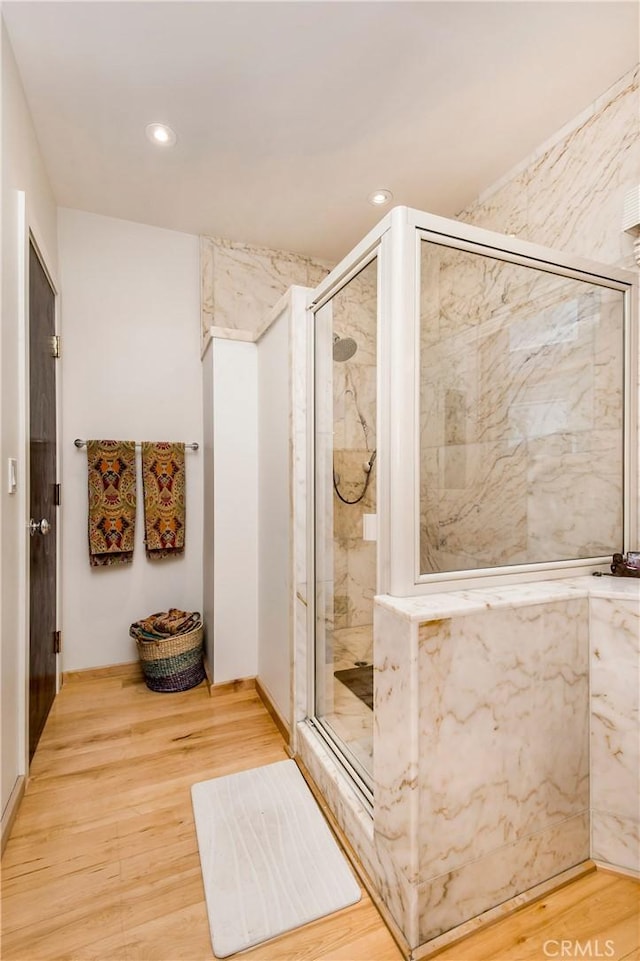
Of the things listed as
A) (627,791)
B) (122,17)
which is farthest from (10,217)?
(627,791)

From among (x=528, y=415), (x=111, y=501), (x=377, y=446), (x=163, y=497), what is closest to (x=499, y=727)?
(x=377, y=446)

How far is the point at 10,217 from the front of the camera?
1.52m

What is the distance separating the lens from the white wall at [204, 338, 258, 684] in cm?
230

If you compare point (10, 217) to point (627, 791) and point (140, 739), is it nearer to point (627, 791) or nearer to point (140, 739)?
point (140, 739)

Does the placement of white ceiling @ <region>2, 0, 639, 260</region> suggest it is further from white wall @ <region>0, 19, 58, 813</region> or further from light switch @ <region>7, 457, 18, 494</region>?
light switch @ <region>7, 457, 18, 494</region>

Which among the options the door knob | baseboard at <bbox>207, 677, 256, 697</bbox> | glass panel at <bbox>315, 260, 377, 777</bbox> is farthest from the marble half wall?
baseboard at <bbox>207, 677, 256, 697</bbox>

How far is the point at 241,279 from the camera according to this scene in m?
2.83

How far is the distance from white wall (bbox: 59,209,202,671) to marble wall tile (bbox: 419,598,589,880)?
2.00 m

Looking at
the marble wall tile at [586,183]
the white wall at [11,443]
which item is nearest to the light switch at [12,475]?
the white wall at [11,443]

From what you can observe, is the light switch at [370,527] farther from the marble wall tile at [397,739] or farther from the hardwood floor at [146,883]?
the hardwood floor at [146,883]

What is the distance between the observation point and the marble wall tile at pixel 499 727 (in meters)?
1.06

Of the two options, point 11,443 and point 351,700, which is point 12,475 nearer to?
point 11,443

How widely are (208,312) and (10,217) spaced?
4.28 feet

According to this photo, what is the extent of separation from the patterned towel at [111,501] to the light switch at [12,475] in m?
0.95
